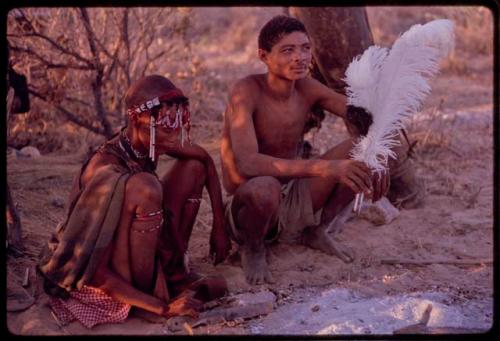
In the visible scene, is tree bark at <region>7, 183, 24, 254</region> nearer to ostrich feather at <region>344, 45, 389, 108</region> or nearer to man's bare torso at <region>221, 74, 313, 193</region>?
man's bare torso at <region>221, 74, 313, 193</region>

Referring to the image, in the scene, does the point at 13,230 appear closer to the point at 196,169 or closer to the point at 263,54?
the point at 196,169

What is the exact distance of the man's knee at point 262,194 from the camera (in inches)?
148

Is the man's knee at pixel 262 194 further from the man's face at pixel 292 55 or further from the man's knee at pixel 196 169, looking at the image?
the man's face at pixel 292 55

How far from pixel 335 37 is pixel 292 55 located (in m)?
1.17

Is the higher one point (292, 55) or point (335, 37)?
point (335, 37)

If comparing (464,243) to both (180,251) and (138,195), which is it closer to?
(180,251)

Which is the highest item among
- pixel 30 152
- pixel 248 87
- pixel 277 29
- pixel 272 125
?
pixel 277 29

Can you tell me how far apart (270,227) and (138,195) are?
3.69 feet

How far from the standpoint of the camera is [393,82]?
12.1 feet

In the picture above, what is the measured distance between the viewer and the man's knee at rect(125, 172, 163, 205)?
10.3 feet

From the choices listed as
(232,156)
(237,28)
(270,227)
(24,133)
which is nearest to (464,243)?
(270,227)

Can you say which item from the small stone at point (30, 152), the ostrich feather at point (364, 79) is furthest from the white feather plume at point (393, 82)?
the small stone at point (30, 152)

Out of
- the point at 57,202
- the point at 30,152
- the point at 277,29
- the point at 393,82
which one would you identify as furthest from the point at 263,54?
the point at 30,152

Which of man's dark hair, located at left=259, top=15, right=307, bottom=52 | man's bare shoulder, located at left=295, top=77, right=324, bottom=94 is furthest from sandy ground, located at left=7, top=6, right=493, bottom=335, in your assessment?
man's dark hair, located at left=259, top=15, right=307, bottom=52
